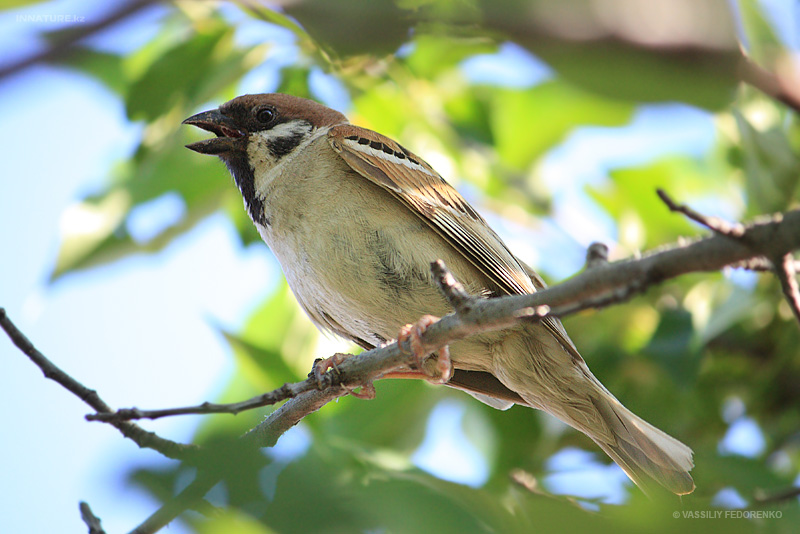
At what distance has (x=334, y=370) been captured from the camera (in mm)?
3117

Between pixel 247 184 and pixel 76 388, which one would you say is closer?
pixel 76 388

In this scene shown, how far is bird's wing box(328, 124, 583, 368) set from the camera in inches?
153

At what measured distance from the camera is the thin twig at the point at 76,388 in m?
2.62

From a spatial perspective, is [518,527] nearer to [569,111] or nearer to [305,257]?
[305,257]

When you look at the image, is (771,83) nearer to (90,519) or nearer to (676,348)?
(90,519)

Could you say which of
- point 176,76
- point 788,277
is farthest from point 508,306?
point 176,76

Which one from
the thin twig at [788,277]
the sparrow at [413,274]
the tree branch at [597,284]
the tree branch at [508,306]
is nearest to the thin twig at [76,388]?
the tree branch at [508,306]

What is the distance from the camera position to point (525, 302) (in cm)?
219

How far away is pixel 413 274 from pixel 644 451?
1.47 m

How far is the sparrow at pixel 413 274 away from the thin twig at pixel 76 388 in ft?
4.47

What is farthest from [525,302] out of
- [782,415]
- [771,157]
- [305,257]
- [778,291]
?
[782,415]

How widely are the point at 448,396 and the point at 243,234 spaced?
1828 millimetres

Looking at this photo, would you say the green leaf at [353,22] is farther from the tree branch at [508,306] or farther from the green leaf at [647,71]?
the tree branch at [508,306]

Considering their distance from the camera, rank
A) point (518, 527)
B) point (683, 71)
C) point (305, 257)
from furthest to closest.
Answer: point (305, 257), point (518, 527), point (683, 71)
